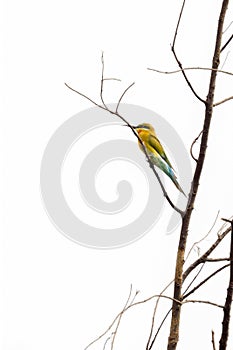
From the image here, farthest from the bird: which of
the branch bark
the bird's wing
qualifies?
the branch bark

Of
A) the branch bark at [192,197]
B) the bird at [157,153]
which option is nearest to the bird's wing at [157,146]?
the bird at [157,153]

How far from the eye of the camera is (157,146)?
702cm

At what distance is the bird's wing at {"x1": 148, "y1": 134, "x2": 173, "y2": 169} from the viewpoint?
686 cm

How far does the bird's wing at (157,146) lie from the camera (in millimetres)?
6855

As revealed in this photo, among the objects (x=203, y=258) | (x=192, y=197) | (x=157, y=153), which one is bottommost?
(x=203, y=258)

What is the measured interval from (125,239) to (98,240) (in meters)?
0.55

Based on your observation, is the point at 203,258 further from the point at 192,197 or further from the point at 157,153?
the point at 157,153

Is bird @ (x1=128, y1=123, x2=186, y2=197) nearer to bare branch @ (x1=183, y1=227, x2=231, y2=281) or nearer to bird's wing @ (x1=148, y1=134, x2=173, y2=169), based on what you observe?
bird's wing @ (x1=148, y1=134, x2=173, y2=169)

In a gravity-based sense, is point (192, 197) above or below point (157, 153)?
below

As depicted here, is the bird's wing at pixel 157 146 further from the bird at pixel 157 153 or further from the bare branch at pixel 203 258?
the bare branch at pixel 203 258

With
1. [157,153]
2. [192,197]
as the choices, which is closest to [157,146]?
[157,153]

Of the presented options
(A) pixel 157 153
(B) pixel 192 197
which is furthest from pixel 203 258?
(A) pixel 157 153

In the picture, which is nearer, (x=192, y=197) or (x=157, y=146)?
(x=192, y=197)

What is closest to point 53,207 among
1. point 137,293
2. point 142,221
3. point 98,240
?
point 98,240
